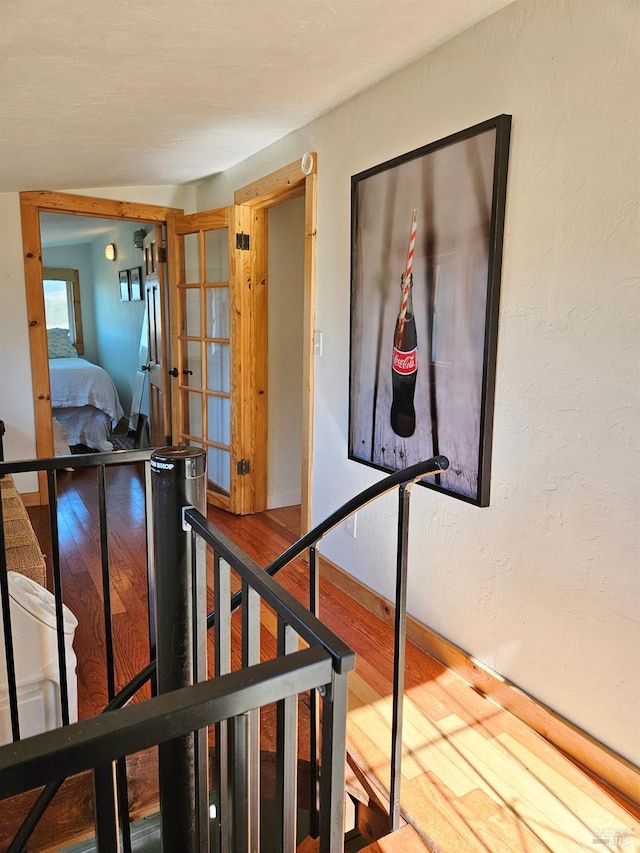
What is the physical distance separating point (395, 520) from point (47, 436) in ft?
9.30

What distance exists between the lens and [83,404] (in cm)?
580

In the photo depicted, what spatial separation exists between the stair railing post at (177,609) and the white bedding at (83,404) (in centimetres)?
498

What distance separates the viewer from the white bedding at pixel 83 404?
18.9ft

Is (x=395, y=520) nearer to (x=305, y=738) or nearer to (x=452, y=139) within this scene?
(x=305, y=738)

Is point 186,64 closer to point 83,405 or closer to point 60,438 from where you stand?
point 83,405

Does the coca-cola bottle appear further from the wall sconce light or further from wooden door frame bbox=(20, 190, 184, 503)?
the wall sconce light

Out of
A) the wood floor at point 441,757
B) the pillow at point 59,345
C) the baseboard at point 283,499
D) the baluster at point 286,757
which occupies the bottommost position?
the wood floor at point 441,757

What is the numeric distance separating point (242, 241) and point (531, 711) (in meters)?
2.94

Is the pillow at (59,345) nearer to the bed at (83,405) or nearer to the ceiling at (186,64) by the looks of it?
the bed at (83,405)

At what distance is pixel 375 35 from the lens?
190 cm

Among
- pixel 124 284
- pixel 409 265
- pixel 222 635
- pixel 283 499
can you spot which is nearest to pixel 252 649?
pixel 222 635

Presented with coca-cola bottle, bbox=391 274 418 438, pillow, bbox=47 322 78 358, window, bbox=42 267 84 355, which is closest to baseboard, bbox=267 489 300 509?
coca-cola bottle, bbox=391 274 418 438

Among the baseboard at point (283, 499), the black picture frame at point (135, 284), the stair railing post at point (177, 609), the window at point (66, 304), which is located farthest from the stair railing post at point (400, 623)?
the window at point (66, 304)

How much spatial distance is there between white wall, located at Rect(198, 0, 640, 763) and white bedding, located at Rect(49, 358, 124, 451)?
174 inches
